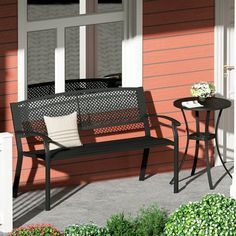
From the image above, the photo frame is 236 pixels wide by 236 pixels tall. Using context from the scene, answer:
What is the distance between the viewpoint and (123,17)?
46.5ft

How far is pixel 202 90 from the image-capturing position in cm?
1403

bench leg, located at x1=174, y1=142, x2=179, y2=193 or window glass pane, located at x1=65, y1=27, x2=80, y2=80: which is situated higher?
window glass pane, located at x1=65, y1=27, x2=80, y2=80

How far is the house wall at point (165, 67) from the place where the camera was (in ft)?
46.6

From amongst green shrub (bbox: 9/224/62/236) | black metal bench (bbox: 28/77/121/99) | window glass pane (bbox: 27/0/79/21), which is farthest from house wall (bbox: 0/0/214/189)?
green shrub (bbox: 9/224/62/236)

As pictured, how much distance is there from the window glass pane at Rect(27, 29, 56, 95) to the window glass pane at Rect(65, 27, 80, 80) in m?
0.20

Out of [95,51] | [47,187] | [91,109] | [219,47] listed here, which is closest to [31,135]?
[47,187]

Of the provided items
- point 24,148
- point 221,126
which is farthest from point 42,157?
point 221,126

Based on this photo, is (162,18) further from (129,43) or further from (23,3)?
(23,3)

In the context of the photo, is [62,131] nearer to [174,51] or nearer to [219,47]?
[174,51]

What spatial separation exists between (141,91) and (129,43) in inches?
20.8

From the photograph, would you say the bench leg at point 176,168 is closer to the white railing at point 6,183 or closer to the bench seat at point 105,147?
the bench seat at point 105,147

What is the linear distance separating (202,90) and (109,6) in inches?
53.4

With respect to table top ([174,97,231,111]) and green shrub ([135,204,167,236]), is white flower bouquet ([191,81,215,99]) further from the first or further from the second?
green shrub ([135,204,167,236])

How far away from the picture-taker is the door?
48.1 feet
